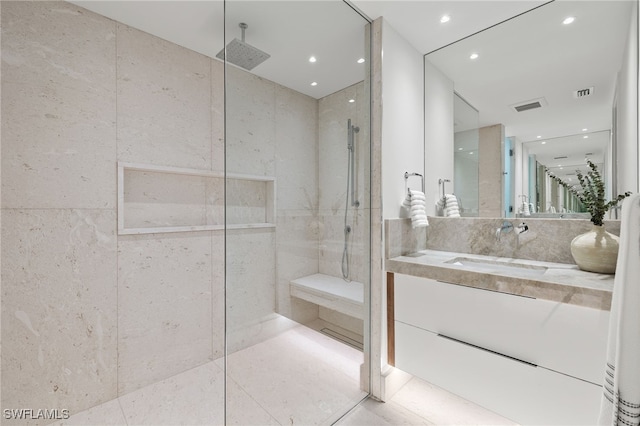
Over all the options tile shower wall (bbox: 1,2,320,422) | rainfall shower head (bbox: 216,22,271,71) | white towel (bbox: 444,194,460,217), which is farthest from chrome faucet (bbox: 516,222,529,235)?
rainfall shower head (bbox: 216,22,271,71)

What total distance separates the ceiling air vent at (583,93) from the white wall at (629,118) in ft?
0.37

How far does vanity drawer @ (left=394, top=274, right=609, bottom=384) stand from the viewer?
108 centimetres

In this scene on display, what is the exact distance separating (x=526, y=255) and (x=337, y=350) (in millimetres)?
1271

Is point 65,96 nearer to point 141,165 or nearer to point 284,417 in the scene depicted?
point 141,165

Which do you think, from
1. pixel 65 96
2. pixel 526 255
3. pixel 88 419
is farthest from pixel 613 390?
pixel 65 96

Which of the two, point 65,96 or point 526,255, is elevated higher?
point 65,96

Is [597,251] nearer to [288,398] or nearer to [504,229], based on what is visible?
[504,229]

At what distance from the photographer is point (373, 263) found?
1773mm

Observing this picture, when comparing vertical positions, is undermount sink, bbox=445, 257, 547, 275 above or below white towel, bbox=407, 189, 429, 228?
below

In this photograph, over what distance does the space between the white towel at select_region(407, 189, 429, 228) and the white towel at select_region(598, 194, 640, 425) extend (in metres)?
1.09

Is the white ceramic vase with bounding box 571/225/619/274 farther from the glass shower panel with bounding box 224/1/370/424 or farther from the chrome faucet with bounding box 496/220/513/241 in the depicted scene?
the glass shower panel with bounding box 224/1/370/424

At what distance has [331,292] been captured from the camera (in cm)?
154

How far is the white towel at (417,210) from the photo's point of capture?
1.78 m

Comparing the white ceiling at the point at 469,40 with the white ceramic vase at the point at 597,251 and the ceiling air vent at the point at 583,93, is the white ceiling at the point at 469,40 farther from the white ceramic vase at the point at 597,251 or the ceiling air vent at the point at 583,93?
the white ceramic vase at the point at 597,251
